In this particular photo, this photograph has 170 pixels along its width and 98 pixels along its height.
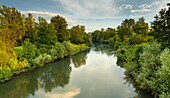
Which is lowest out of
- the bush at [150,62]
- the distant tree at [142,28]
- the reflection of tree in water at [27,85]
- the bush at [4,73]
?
the reflection of tree in water at [27,85]

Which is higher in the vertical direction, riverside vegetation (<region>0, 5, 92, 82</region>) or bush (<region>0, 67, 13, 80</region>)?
riverside vegetation (<region>0, 5, 92, 82</region>)

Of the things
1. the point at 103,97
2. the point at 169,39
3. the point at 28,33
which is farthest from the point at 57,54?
the point at 169,39

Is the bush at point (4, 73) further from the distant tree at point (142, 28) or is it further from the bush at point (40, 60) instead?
the distant tree at point (142, 28)

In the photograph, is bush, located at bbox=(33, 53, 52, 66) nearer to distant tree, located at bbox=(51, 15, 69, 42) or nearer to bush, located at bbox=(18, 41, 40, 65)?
bush, located at bbox=(18, 41, 40, 65)

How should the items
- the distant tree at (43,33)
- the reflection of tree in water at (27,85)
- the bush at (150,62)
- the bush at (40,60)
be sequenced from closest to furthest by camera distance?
1. the bush at (150,62)
2. the reflection of tree in water at (27,85)
3. the bush at (40,60)
4. the distant tree at (43,33)

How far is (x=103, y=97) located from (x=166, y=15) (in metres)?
12.4

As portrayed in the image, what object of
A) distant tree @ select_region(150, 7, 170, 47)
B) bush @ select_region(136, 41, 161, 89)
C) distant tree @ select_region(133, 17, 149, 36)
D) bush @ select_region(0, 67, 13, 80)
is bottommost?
bush @ select_region(0, 67, 13, 80)

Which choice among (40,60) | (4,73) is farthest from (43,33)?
(4,73)

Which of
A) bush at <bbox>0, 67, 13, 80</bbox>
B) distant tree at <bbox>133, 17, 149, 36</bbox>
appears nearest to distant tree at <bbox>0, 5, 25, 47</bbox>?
bush at <bbox>0, 67, 13, 80</bbox>

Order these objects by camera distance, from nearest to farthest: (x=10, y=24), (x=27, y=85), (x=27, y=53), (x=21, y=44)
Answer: (x=27, y=85), (x=10, y=24), (x=27, y=53), (x=21, y=44)

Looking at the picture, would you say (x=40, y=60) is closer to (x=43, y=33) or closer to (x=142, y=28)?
(x=43, y=33)

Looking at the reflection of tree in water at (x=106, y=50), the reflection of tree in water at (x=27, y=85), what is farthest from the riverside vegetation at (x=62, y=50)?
the reflection of tree in water at (x=106, y=50)

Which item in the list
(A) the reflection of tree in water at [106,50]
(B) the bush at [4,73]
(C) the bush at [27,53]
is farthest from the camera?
(A) the reflection of tree in water at [106,50]

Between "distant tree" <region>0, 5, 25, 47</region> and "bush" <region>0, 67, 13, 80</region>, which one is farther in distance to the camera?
"distant tree" <region>0, 5, 25, 47</region>
